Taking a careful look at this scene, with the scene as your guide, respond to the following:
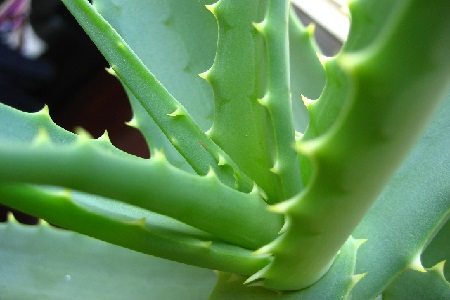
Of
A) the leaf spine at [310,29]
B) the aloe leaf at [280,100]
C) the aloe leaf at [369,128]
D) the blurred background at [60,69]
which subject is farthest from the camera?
the blurred background at [60,69]

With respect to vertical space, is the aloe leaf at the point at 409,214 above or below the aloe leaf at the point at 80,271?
above

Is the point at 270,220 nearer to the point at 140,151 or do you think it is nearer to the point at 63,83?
the point at 140,151

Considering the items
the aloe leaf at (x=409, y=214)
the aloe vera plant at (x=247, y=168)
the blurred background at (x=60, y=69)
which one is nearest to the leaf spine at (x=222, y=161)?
the aloe vera plant at (x=247, y=168)

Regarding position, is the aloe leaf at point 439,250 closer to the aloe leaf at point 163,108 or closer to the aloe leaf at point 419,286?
the aloe leaf at point 419,286

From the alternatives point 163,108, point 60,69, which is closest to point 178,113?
point 163,108

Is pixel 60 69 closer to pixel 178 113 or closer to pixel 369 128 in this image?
pixel 178 113

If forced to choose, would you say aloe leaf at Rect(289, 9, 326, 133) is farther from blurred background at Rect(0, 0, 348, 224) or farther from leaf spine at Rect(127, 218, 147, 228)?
blurred background at Rect(0, 0, 348, 224)
